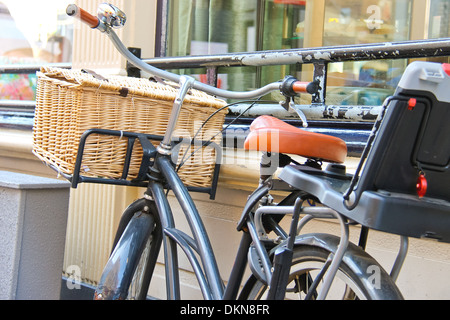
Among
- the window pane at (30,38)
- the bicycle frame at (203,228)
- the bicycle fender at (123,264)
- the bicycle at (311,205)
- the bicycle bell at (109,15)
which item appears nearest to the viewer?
the bicycle at (311,205)

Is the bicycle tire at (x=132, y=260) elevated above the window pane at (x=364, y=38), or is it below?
A: below

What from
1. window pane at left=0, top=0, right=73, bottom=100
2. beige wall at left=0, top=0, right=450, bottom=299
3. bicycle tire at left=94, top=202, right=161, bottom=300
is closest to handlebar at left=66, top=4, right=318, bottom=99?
bicycle tire at left=94, top=202, right=161, bottom=300

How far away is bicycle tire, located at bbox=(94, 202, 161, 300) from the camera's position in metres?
2.34

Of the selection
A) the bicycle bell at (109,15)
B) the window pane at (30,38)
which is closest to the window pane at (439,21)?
the bicycle bell at (109,15)

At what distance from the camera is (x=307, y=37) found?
3361 mm

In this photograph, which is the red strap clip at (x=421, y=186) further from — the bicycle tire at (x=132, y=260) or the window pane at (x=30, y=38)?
the window pane at (x=30, y=38)

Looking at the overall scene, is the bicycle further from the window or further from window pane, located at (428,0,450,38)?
window pane, located at (428,0,450,38)

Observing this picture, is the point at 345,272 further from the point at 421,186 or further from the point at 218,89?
the point at 218,89

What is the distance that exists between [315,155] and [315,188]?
0.20 metres

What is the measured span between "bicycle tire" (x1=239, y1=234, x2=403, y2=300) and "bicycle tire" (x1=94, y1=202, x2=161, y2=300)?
23.4 inches

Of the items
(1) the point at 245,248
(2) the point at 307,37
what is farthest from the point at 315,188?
(2) the point at 307,37

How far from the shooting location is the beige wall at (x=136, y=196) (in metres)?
2.38

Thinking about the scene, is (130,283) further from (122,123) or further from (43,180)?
(43,180)

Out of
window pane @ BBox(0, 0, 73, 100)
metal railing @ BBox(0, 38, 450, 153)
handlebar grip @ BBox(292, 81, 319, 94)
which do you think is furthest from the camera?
window pane @ BBox(0, 0, 73, 100)
